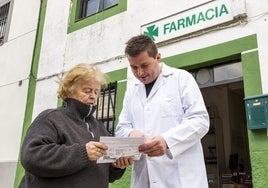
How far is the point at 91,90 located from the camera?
7.07 feet

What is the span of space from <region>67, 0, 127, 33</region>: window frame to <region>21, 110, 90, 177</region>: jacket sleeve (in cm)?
406

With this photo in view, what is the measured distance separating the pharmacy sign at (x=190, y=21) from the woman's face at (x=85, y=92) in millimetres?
2575

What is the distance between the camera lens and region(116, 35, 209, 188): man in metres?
2.04

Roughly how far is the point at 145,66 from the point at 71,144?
825mm

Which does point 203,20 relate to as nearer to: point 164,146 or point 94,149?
point 164,146

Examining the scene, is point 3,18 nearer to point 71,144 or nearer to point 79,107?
point 79,107

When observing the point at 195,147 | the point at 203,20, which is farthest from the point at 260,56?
the point at 195,147

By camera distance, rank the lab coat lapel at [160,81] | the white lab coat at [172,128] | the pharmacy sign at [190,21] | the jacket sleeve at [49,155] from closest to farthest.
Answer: the jacket sleeve at [49,155] → the white lab coat at [172,128] → the lab coat lapel at [160,81] → the pharmacy sign at [190,21]

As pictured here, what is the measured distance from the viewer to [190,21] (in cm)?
442

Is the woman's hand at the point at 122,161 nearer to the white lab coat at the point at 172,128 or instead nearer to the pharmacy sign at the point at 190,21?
the white lab coat at the point at 172,128

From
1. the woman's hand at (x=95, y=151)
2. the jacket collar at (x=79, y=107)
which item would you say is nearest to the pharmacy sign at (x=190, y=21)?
the jacket collar at (x=79, y=107)

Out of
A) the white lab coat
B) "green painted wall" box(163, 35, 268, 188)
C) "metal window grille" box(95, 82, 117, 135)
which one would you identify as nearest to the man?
the white lab coat

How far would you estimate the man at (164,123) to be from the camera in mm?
2038

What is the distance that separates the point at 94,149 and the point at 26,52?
19.4 feet
